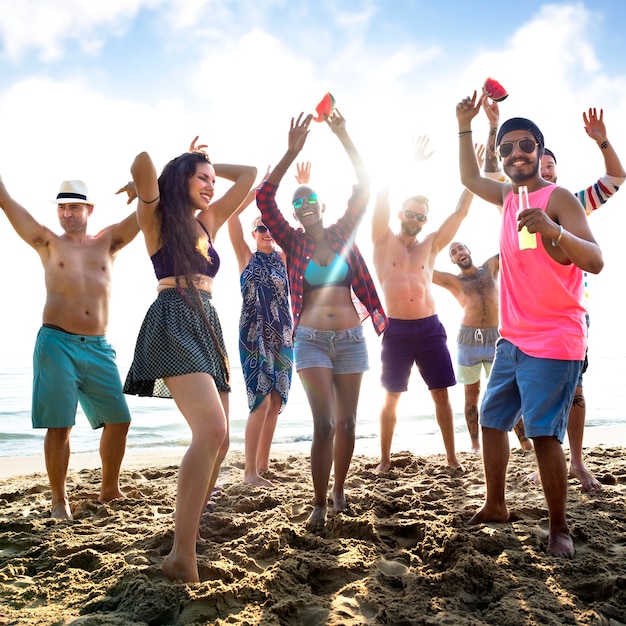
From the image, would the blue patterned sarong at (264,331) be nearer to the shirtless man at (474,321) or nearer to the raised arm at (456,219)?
the raised arm at (456,219)

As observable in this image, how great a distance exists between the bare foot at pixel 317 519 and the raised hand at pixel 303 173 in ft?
8.90

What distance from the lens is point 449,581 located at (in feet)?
8.41

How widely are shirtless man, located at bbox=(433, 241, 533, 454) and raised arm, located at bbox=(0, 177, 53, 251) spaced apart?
4.82 metres

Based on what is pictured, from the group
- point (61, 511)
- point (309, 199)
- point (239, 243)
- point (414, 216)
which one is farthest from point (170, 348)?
point (414, 216)

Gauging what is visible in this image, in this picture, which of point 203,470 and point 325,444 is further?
point 325,444

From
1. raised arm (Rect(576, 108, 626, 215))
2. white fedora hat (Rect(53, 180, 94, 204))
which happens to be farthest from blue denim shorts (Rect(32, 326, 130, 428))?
raised arm (Rect(576, 108, 626, 215))

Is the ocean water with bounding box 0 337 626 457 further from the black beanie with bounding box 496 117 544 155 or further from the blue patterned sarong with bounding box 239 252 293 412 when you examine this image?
the black beanie with bounding box 496 117 544 155

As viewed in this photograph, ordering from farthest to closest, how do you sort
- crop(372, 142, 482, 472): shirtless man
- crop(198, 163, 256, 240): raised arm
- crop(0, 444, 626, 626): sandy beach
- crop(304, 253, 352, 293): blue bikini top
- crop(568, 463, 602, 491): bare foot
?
crop(372, 142, 482, 472): shirtless man
crop(568, 463, 602, 491): bare foot
crop(304, 253, 352, 293): blue bikini top
crop(198, 163, 256, 240): raised arm
crop(0, 444, 626, 626): sandy beach

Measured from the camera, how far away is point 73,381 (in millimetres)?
4273

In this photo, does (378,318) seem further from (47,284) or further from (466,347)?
(466,347)

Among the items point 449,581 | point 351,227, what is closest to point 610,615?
point 449,581

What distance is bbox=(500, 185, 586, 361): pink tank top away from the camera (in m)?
2.99

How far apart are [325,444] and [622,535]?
1768mm

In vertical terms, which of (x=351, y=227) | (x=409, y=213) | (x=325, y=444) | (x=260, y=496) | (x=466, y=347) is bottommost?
(x=260, y=496)
